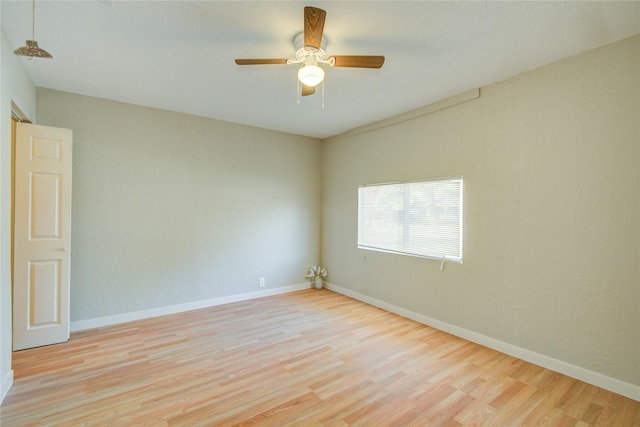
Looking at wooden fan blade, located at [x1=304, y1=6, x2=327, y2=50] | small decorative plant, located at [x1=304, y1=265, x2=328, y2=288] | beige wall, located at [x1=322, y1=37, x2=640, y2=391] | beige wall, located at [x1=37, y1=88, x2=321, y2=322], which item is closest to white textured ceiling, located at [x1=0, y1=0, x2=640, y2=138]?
wooden fan blade, located at [x1=304, y1=6, x2=327, y2=50]

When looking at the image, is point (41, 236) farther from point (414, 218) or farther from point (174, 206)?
point (414, 218)

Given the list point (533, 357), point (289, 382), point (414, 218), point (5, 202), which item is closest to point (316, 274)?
point (414, 218)

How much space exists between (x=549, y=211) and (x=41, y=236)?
4801mm

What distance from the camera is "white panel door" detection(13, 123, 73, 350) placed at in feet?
→ 9.22

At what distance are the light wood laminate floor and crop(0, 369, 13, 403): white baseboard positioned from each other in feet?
0.17

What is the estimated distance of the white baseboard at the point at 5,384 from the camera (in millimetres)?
2102

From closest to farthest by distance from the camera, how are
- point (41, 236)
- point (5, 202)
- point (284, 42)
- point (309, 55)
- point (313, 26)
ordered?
1. point (313, 26)
2. point (309, 55)
3. point (5, 202)
4. point (284, 42)
5. point (41, 236)

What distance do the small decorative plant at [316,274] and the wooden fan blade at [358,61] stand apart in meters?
3.68

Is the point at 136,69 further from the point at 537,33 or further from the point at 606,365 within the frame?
the point at 606,365

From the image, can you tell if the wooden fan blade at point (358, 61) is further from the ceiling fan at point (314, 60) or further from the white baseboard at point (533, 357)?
the white baseboard at point (533, 357)

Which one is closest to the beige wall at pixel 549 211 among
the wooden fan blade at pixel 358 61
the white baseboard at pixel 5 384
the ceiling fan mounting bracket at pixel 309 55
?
the wooden fan blade at pixel 358 61

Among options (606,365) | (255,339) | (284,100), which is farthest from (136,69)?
(606,365)

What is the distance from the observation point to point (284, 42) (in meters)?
2.31

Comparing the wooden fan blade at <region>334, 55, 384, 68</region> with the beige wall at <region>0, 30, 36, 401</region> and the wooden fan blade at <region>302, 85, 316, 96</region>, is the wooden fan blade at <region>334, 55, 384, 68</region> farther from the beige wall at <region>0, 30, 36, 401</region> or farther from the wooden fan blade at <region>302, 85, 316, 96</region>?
the beige wall at <region>0, 30, 36, 401</region>
